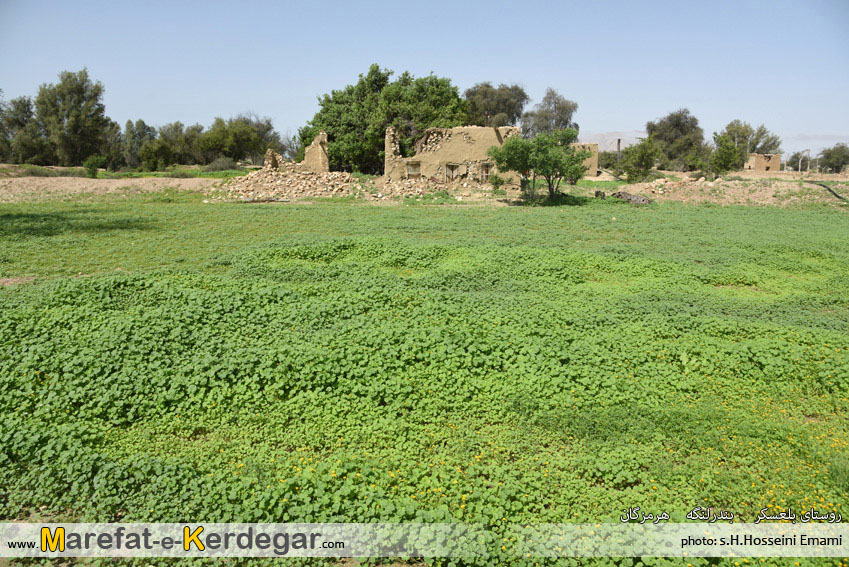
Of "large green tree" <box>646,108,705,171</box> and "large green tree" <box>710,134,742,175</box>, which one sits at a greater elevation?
"large green tree" <box>646,108,705,171</box>

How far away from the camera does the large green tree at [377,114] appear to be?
→ 115ft

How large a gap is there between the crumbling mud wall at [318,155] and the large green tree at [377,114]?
3.40m

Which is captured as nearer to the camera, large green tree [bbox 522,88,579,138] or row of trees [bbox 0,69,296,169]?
row of trees [bbox 0,69,296,169]

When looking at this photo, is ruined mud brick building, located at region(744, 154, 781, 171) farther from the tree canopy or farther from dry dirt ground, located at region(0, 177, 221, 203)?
dry dirt ground, located at region(0, 177, 221, 203)

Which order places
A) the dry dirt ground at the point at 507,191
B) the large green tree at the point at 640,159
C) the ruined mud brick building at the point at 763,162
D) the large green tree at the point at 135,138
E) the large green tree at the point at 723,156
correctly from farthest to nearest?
the large green tree at the point at 135,138, the ruined mud brick building at the point at 763,162, the large green tree at the point at 723,156, the large green tree at the point at 640,159, the dry dirt ground at the point at 507,191

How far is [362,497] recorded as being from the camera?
416cm

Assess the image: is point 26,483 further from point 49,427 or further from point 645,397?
point 645,397

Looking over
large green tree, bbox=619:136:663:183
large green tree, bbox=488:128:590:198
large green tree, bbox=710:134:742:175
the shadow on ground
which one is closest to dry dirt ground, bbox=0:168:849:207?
large green tree, bbox=488:128:590:198

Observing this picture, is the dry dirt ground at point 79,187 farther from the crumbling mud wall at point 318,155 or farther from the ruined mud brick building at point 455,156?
the ruined mud brick building at point 455,156

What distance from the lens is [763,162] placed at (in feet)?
132

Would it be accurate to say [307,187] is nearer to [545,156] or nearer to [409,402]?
[545,156]

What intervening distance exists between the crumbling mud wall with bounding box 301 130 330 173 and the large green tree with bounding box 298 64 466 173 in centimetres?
340

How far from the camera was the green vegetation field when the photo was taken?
4262 mm

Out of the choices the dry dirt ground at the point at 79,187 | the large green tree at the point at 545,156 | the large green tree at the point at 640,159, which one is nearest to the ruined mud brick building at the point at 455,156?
the large green tree at the point at 545,156
